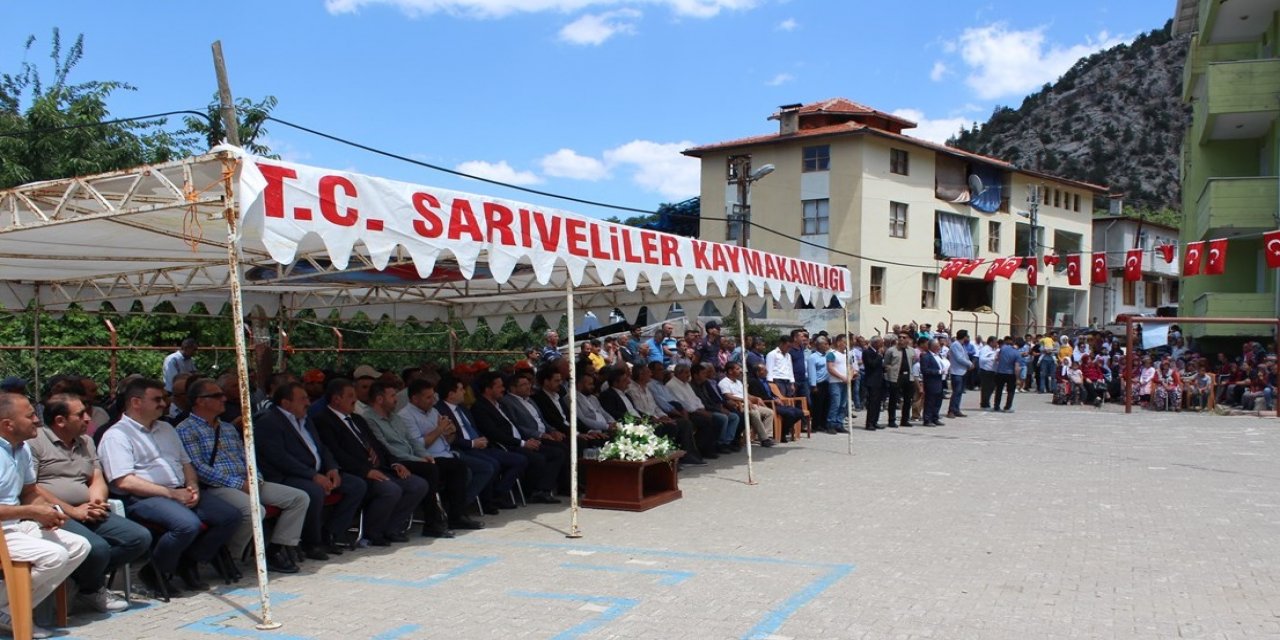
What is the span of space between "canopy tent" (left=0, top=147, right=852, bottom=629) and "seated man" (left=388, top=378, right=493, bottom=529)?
112 cm

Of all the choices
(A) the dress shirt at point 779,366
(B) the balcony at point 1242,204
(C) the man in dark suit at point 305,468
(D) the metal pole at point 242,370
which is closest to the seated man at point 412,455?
(C) the man in dark suit at point 305,468

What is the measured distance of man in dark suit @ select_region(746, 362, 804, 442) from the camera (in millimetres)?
15961

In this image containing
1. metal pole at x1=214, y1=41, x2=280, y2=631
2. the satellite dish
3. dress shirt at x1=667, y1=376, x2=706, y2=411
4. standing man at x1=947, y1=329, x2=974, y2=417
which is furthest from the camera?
the satellite dish

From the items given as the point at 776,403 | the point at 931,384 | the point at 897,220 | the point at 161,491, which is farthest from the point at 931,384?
the point at 897,220

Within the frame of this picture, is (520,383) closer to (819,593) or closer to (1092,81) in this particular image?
(819,593)

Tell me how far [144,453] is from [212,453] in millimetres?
506

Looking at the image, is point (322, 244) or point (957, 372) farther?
point (957, 372)

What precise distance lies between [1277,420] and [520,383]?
17258 mm

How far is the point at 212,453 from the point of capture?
22.7 feet

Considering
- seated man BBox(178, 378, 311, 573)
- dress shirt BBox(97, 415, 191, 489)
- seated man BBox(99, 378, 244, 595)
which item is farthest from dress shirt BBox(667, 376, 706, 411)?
dress shirt BBox(97, 415, 191, 489)

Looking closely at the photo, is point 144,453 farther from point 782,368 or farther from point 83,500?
point 782,368

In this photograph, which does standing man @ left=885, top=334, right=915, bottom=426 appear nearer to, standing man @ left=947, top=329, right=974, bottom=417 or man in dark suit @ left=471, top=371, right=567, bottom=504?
standing man @ left=947, top=329, right=974, bottom=417

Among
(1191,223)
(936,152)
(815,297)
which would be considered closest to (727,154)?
(936,152)

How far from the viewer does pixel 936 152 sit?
1812 inches
